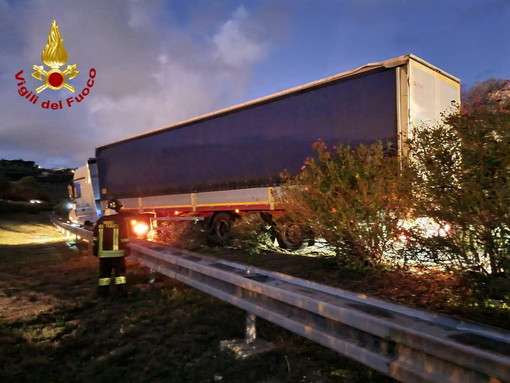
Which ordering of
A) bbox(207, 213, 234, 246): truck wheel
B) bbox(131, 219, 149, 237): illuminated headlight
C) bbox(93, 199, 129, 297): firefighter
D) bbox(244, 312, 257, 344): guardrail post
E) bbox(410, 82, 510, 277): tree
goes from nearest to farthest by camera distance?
1. bbox(410, 82, 510, 277): tree
2. bbox(244, 312, 257, 344): guardrail post
3. bbox(93, 199, 129, 297): firefighter
4. bbox(207, 213, 234, 246): truck wheel
5. bbox(131, 219, 149, 237): illuminated headlight

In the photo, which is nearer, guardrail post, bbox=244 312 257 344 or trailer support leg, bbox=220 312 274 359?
trailer support leg, bbox=220 312 274 359

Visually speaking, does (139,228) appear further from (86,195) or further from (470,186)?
(470,186)

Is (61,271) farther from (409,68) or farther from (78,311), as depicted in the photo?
(409,68)

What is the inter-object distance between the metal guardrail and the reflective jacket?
259cm

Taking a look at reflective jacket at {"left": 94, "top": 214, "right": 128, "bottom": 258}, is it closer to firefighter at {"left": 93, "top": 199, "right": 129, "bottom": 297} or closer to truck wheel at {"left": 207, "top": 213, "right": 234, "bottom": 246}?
firefighter at {"left": 93, "top": 199, "right": 129, "bottom": 297}

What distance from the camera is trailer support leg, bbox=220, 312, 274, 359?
3.35 meters

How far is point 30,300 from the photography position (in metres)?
5.48

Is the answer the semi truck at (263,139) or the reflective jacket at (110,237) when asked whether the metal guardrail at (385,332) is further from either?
the reflective jacket at (110,237)

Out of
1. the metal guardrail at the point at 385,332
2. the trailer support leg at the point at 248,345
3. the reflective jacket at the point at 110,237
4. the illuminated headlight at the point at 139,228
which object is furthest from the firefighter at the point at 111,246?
the illuminated headlight at the point at 139,228

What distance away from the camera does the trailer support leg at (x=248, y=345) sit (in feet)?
11.0

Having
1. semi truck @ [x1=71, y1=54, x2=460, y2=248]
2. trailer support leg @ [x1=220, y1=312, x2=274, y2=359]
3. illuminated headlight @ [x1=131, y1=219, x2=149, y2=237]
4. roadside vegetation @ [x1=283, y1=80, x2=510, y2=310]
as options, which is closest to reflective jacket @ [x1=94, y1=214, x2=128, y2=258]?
semi truck @ [x1=71, y1=54, x2=460, y2=248]

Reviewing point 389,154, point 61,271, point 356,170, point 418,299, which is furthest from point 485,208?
point 61,271

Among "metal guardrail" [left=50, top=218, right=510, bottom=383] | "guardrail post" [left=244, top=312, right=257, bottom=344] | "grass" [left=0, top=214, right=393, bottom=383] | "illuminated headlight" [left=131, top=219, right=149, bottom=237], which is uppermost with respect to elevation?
"metal guardrail" [left=50, top=218, right=510, bottom=383]

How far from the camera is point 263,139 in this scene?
8953 millimetres
